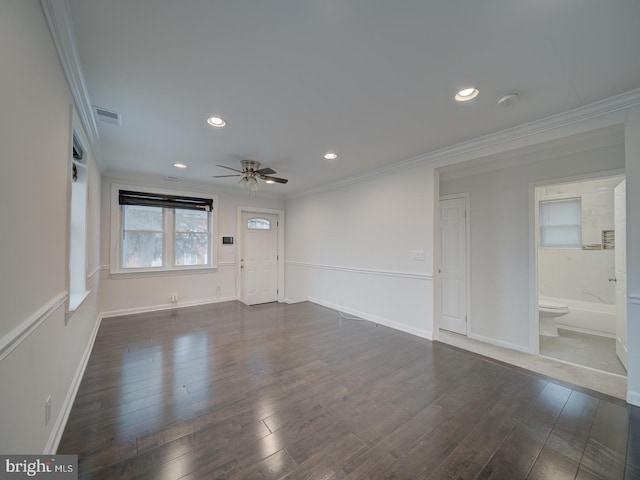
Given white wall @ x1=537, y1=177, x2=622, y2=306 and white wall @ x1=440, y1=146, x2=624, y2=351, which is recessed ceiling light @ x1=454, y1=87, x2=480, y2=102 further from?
white wall @ x1=537, y1=177, x2=622, y2=306

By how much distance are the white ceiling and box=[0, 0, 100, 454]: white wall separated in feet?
1.35

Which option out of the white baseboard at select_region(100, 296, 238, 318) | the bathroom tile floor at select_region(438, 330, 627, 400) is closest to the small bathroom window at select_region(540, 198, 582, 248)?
the bathroom tile floor at select_region(438, 330, 627, 400)

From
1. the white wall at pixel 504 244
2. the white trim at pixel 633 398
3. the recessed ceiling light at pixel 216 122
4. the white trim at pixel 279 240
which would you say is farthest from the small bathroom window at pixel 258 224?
the white trim at pixel 633 398

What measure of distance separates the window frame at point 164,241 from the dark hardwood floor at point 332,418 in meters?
1.77

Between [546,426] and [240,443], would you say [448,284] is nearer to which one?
[546,426]

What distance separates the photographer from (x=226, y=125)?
2674 millimetres

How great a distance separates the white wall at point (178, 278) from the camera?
4.40 m

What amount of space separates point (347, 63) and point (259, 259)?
200 inches

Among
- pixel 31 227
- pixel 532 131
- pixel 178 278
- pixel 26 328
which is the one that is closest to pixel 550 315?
pixel 532 131

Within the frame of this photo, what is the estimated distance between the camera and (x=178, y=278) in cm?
507

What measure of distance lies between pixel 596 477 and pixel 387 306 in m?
2.67

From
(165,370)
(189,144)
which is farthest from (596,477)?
(189,144)

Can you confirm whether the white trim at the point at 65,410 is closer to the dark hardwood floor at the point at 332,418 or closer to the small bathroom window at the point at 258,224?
the dark hardwood floor at the point at 332,418

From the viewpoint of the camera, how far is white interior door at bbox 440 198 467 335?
390 cm
